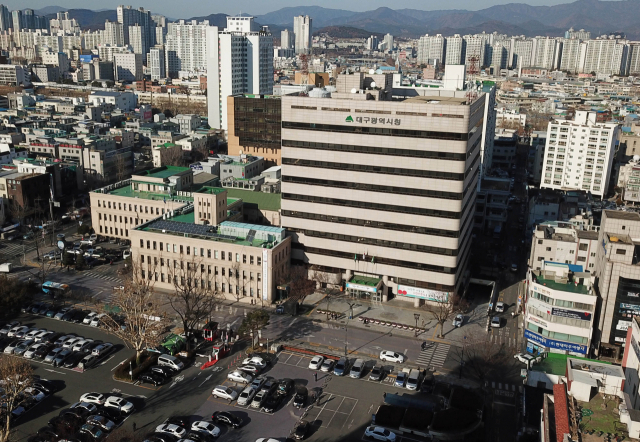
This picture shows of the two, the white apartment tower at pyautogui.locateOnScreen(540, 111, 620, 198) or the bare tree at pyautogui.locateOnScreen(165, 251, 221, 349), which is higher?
the white apartment tower at pyautogui.locateOnScreen(540, 111, 620, 198)

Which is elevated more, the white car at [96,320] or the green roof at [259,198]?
the green roof at [259,198]

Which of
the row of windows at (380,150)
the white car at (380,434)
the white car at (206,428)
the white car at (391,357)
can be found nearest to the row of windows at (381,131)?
the row of windows at (380,150)

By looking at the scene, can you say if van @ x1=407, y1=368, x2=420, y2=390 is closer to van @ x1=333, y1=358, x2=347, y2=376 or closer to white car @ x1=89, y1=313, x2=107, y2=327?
van @ x1=333, y1=358, x2=347, y2=376

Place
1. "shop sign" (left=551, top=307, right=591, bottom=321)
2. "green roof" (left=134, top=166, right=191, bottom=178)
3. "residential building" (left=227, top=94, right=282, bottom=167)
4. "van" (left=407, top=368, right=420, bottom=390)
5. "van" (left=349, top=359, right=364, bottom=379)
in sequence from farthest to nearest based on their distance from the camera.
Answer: "residential building" (left=227, top=94, right=282, bottom=167) → "green roof" (left=134, top=166, right=191, bottom=178) → "shop sign" (left=551, top=307, right=591, bottom=321) → "van" (left=349, top=359, right=364, bottom=379) → "van" (left=407, top=368, right=420, bottom=390)

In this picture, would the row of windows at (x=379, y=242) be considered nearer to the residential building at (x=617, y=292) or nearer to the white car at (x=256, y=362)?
the residential building at (x=617, y=292)

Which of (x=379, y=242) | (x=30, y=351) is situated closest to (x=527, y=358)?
(x=379, y=242)

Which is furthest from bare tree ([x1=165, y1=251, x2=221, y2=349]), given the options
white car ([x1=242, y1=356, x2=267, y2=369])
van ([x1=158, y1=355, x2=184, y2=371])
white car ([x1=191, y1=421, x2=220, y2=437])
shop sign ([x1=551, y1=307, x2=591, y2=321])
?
shop sign ([x1=551, y1=307, x2=591, y2=321])
